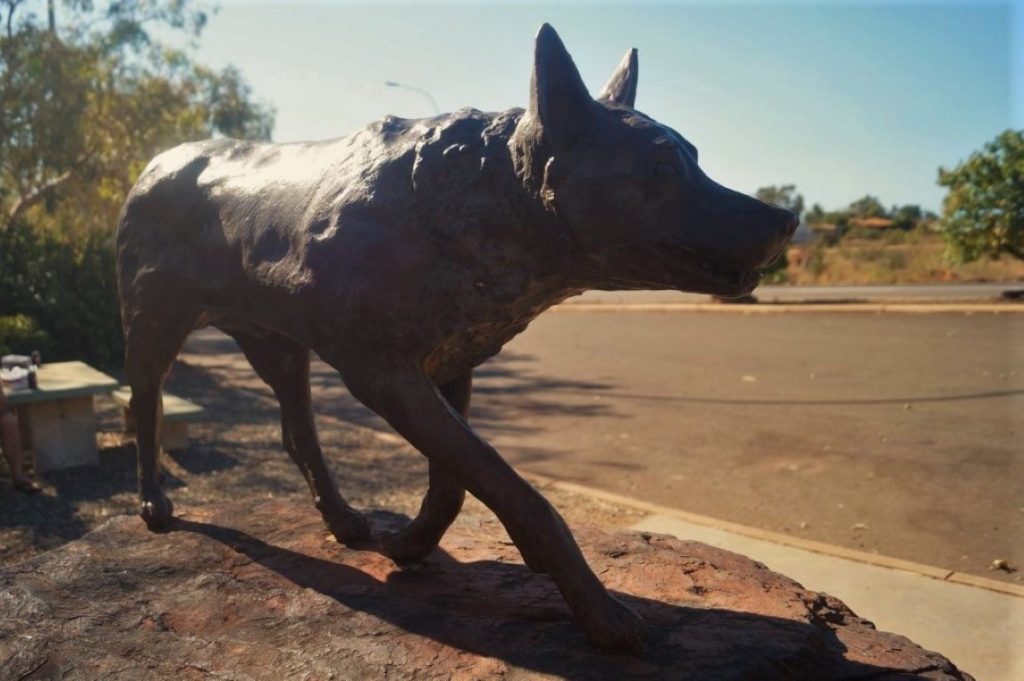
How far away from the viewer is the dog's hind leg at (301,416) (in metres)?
3.39

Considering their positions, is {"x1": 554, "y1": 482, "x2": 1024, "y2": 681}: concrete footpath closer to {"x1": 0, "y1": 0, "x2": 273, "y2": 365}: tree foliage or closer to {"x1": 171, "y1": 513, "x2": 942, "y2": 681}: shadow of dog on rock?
{"x1": 171, "y1": 513, "x2": 942, "y2": 681}: shadow of dog on rock

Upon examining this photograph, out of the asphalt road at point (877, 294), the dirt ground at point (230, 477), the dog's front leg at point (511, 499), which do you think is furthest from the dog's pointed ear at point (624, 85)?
the asphalt road at point (877, 294)

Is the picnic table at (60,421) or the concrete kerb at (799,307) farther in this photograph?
the concrete kerb at (799,307)

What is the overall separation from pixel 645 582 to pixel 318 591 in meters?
1.17

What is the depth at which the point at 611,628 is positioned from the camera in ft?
7.55

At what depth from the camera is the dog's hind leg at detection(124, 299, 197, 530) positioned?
3193 millimetres

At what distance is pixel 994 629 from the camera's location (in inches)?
151

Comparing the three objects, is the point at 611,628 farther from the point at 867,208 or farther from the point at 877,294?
the point at 867,208

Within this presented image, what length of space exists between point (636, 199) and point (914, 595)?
10.6 ft

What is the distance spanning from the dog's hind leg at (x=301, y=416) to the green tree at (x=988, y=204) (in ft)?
46.1

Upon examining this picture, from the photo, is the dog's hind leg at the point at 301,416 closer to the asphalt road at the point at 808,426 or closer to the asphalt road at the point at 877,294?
the asphalt road at the point at 808,426

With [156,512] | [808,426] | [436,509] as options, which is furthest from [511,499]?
[808,426]

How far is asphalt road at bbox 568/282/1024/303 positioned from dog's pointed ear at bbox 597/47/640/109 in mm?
11223

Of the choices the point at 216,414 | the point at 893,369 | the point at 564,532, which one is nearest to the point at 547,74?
the point at 564,532
